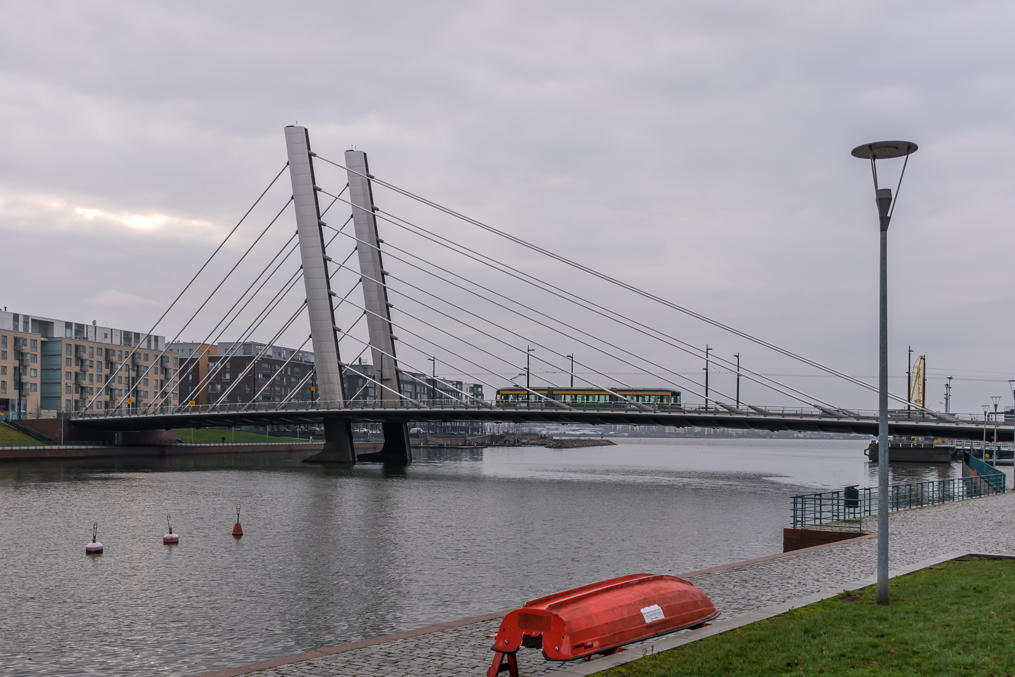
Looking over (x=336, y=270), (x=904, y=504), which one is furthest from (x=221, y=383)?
(x=904, y=504)

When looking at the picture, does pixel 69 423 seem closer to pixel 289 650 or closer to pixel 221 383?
pixel 221 383

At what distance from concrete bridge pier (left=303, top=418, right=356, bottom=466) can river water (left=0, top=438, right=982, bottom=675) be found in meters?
27.8

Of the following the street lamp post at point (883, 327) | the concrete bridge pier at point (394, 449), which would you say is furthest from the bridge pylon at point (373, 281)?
the street lamp post at point (883, 327)

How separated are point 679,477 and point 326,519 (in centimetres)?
5089

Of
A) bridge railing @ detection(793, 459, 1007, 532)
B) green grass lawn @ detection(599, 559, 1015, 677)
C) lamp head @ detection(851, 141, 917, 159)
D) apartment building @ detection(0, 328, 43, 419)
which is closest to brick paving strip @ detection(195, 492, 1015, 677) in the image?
green grass lawn @ detection(599, 559, 1015, 677)

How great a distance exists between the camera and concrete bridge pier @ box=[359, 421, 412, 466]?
3787 inches

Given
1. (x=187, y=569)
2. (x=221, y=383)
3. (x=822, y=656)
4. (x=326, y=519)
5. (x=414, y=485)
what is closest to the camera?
(x=822, y=656)

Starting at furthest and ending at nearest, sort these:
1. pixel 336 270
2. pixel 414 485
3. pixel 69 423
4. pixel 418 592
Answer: pixel 69 423 < pixel 336 270 < pixel 414 485 < pixel 418 592

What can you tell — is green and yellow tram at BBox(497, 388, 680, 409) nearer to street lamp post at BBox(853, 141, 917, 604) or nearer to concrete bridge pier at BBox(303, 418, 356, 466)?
concrete bridge pier at BBox(303, 418, 356, 466)

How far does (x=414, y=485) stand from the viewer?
66500mm

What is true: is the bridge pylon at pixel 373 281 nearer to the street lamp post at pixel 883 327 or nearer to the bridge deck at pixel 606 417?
the bridge deck at pixel 606 417

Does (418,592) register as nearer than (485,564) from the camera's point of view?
Yes

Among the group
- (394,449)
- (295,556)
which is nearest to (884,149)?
(295,556)

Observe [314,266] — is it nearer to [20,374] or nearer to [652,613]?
[20,374]
